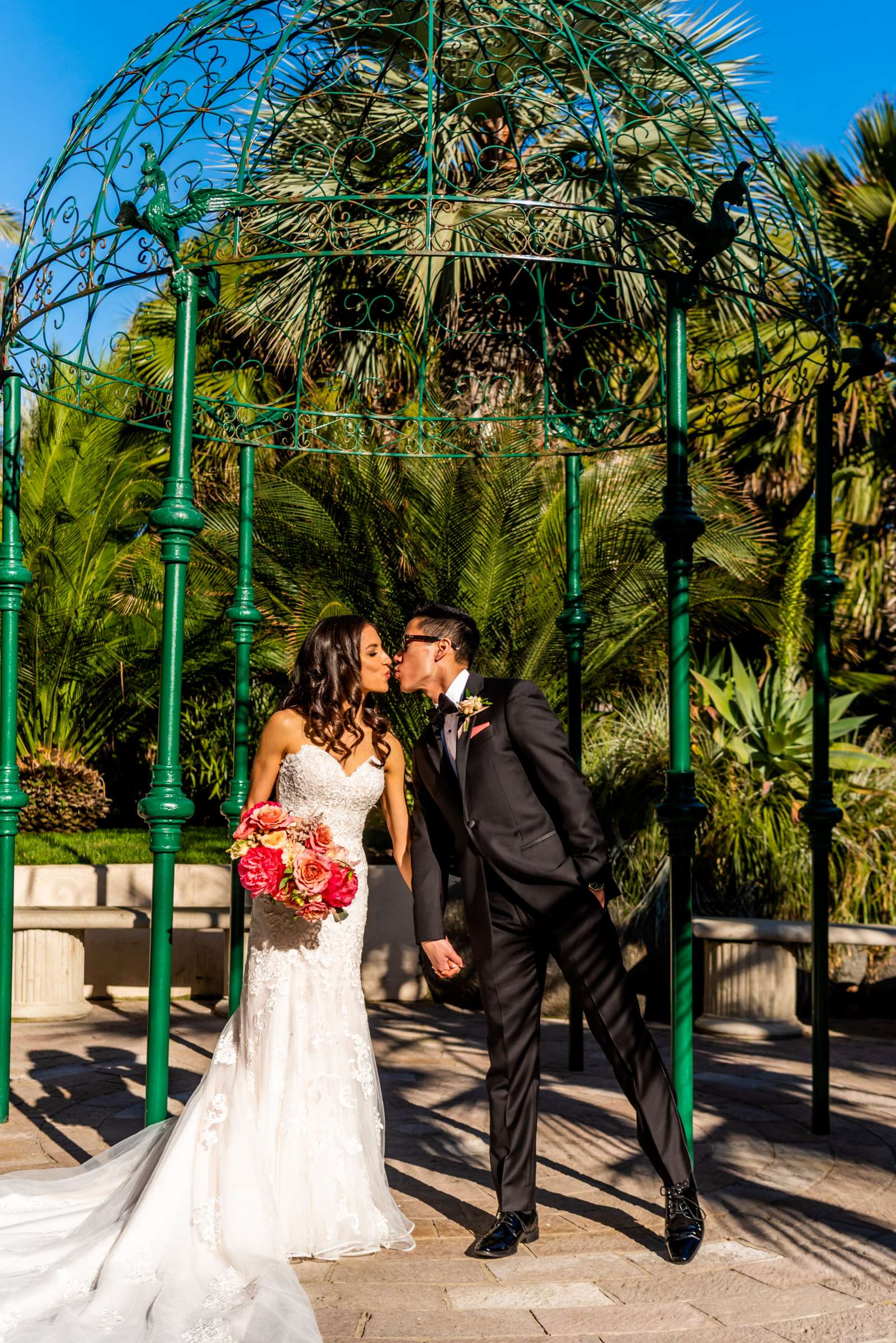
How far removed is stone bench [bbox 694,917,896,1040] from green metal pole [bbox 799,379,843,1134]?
2.43m

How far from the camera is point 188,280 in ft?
12.6

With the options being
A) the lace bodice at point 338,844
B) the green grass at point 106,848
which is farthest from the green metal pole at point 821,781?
the green grass at point 106,848

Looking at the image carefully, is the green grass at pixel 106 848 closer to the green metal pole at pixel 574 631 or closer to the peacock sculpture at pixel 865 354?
the green metal pole at pixel 574 631

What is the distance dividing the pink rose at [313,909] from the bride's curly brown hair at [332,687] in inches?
19.3

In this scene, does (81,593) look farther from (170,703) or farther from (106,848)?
(170,703)

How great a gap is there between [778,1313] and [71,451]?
994 centimetres

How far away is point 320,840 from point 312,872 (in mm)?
117

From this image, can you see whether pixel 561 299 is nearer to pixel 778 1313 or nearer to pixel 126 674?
pixel 126 674

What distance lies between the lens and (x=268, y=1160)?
3.56 meters

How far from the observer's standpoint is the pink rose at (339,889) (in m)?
3.59

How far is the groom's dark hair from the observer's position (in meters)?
3.87

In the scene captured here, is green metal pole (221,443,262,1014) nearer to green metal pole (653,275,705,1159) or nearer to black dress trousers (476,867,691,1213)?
black dress trousers (476,867,691,1213)

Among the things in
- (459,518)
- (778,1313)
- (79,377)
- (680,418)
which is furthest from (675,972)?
(459,518)

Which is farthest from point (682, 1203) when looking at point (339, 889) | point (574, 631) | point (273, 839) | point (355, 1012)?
point (574, 631)
